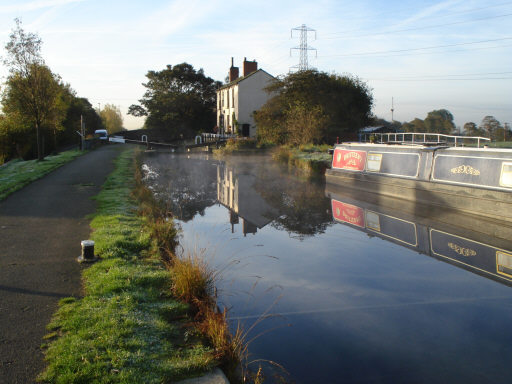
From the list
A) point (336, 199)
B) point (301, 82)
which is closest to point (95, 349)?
point (336, 199)

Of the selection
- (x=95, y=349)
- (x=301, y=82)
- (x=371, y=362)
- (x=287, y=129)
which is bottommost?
(x=371, y=362)

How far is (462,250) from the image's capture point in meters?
8.14

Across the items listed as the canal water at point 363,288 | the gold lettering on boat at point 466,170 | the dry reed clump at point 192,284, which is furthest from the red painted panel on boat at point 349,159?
the dry reed clump at point 192,284

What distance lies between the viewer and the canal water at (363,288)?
429 cm

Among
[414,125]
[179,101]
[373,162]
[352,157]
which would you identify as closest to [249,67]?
[179,101]

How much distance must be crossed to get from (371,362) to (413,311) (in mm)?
1451

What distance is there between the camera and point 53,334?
3990 mm

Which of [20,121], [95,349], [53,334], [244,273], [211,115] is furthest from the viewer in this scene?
[211,115]

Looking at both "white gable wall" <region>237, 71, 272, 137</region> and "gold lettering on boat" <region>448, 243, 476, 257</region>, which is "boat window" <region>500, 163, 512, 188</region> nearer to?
"gold lettering on boat" <region>448, 243, 476, 257</region>

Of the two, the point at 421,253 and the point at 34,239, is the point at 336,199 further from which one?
the point at 34,239

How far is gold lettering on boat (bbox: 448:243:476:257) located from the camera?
7.89 m

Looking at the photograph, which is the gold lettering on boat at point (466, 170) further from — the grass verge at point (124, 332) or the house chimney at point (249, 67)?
the house chimney at point (249, 67)

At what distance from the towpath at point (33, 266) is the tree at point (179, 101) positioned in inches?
1852

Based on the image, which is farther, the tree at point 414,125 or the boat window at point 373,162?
the tree at point 414,125
